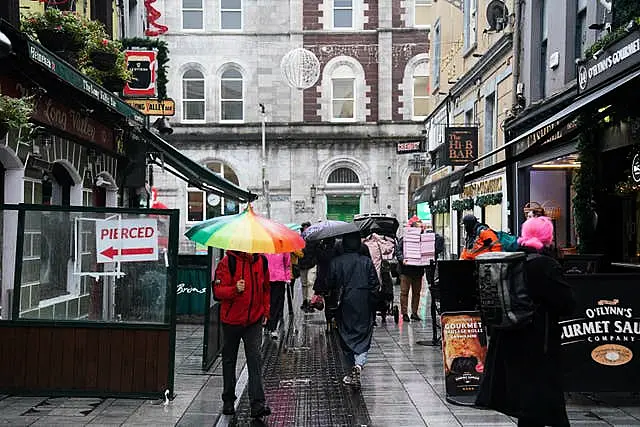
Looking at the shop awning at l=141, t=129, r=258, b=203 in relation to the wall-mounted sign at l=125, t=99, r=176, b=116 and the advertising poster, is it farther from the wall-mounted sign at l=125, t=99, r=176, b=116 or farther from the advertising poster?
the advertising poster

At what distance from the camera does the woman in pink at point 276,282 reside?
13695 millimetres

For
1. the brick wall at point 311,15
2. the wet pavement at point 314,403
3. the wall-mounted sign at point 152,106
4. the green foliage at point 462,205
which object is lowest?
the wet pavement at point 314,403

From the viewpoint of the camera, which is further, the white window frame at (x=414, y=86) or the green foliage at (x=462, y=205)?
the white window frame at (x=414, y=86)

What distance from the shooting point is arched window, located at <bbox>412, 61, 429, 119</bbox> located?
39.8 meters

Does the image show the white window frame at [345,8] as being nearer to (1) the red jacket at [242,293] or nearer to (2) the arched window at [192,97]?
(2) the arched window at [192,97]

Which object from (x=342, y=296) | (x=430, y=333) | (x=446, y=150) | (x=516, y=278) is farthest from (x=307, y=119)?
(x=516, y=278)

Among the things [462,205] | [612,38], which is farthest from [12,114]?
[462,205]

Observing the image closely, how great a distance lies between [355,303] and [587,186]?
16.3 feet

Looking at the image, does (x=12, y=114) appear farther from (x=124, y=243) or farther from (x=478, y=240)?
(x=478, y=240)

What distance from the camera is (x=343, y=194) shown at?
3997 centimetres

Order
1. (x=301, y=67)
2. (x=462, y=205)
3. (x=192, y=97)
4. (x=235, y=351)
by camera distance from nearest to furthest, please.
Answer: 1. (x=235, y=351)
2. (x=462, y=205)
3. (x=301, y=67)
4. (x=192, y=97)

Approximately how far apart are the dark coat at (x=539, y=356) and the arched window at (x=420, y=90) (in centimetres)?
3451

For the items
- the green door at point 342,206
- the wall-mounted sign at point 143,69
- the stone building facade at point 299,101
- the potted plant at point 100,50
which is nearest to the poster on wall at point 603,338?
the potted plant at point 100,50

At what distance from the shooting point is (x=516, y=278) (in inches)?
233
